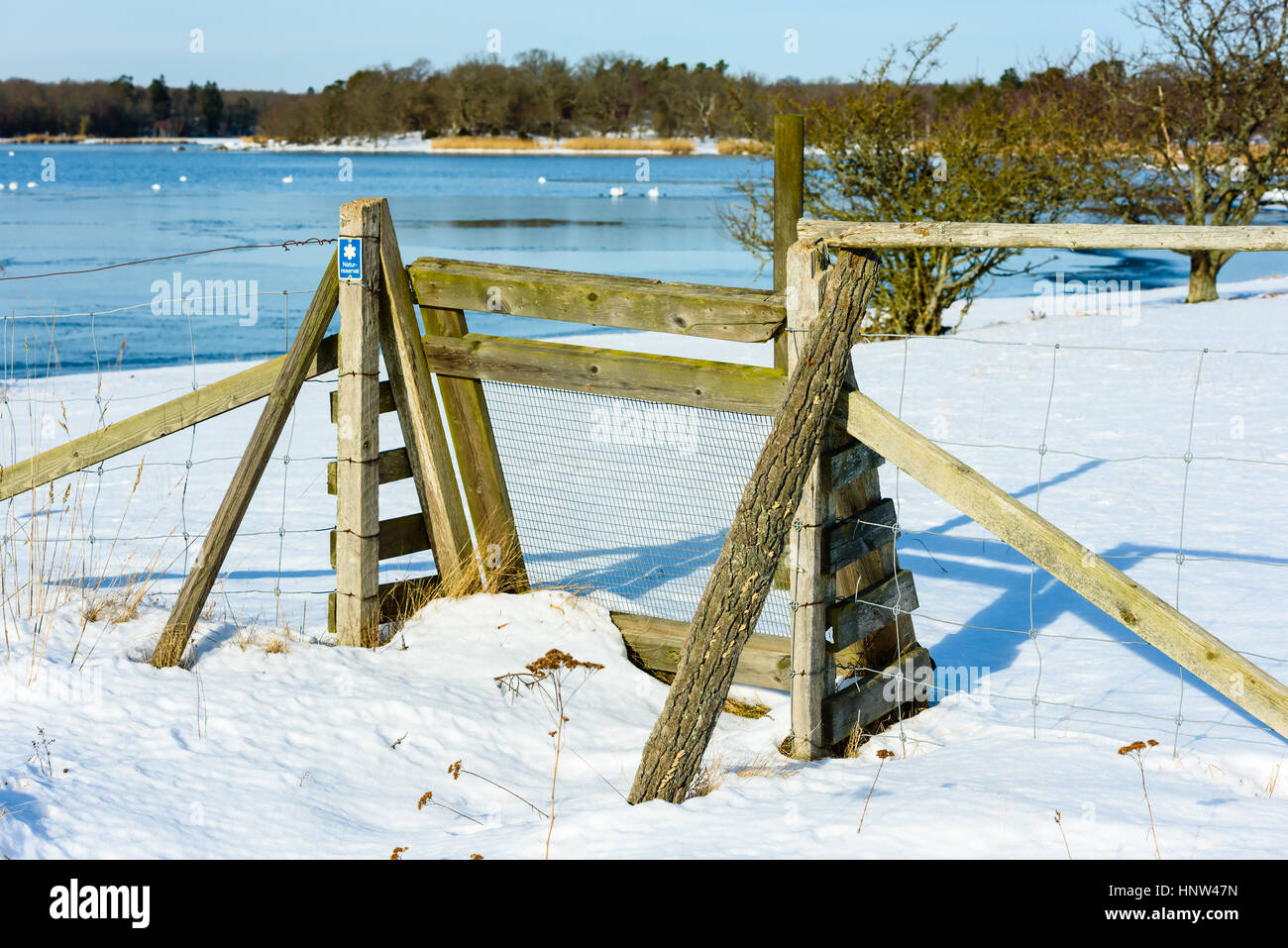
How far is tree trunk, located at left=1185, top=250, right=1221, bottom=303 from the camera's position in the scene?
60.0 feet

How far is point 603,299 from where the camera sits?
493 centimetres

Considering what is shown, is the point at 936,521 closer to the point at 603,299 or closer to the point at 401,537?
the point at 603,299

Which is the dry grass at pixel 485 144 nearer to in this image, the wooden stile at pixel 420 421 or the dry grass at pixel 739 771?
the wooden stile at pixel 420 421

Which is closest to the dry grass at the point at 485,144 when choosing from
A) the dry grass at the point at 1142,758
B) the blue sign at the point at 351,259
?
the blue sign at the point at 351,259

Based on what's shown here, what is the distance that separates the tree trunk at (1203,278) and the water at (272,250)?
10.9 feet

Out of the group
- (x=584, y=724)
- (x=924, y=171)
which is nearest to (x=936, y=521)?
(x=584, y=724)

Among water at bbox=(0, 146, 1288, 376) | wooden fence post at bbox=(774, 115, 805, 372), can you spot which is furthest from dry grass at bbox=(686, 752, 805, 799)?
water at bbox=(0, 146, 1288, 376)

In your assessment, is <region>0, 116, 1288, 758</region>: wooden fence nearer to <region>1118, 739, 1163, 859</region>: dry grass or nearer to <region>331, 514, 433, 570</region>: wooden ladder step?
<region>331, 514, 433, 570</region>: wooden ladder step

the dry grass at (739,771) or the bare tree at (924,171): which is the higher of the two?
the bare tree at (924,171)

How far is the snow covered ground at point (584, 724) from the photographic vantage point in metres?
3.51

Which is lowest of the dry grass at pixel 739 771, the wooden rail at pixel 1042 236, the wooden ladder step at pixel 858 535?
the dry grass at pixel 739 771

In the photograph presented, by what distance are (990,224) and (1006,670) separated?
2483 mm
